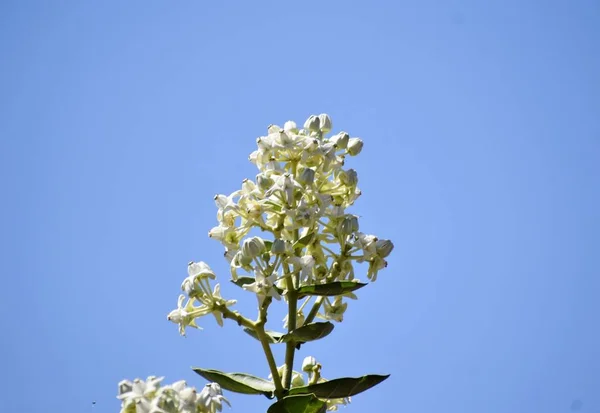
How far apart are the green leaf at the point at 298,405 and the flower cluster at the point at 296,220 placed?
0.90 m

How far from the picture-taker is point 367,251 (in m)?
7.19

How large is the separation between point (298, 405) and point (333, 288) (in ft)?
3.47

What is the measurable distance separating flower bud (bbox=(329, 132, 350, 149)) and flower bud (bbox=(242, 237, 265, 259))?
125 cm

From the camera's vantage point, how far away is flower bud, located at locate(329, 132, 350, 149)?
7660 millimetres

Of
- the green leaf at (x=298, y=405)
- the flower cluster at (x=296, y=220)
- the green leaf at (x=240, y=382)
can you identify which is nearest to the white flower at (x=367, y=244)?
the flower cluster at (x=296, y=220)

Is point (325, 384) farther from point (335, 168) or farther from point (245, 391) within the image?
point (335, 168)

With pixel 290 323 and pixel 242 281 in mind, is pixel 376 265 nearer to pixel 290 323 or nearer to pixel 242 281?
pixel 290 323

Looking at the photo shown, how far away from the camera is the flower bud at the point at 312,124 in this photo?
25.7 ft

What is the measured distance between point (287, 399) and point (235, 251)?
1.49m

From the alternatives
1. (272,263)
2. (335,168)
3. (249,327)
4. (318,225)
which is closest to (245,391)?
(249,327)

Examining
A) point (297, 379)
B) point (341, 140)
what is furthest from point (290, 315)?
point (341, 140)

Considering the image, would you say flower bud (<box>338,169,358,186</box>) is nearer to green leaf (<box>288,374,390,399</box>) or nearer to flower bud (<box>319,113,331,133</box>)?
flower bud (<box>319,113,331,133</box>)

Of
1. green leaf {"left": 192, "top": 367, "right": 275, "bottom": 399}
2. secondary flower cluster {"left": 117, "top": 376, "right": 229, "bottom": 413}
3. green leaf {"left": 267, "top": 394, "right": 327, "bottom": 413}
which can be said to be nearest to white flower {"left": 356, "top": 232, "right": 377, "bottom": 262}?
green leaf {"left": 192, "top": 367, "right": 275, "bottom": 399}

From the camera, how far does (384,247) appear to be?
7.22 m
